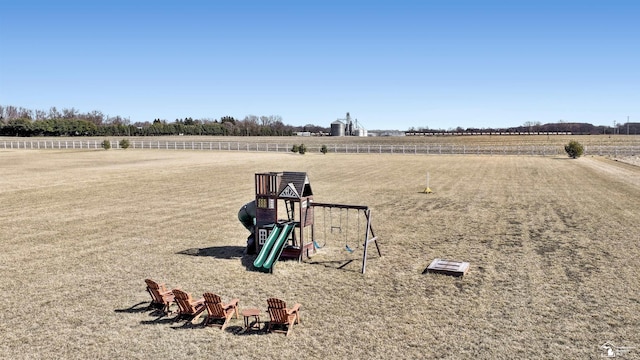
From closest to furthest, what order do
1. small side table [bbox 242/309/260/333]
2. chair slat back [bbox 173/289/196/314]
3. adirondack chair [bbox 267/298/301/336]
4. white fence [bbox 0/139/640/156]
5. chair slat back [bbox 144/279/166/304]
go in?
adirondack chair [bbox 267/298/301/336], small side table [bbox 242/309/260/333], chair slat back [bbox 173/289/196/314], chair slat back [bbox 144/279/166/304], white fence [bbox 0/139/640/156]

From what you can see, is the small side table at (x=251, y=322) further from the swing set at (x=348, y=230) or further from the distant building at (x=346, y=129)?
the distant building at (x=346, y=129)

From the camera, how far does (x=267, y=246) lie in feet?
41.6

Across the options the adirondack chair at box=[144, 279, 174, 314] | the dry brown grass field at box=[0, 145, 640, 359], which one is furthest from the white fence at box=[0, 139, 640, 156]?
the adirondack chair at box=[144, 279, 174, 314]

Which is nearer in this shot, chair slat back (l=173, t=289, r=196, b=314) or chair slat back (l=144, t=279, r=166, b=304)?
chair slat back (l=173, t=289, r=196, b=314)

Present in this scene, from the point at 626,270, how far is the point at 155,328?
10941 millimetres

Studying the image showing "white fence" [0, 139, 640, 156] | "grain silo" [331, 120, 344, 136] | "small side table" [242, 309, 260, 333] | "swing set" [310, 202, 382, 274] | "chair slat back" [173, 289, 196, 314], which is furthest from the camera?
"grain silo" [331, 120, 344, 136]

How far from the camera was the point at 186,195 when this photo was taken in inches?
1006

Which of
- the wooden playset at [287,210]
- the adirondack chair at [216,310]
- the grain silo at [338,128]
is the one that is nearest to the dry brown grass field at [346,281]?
the adirondack chair at [216,310]

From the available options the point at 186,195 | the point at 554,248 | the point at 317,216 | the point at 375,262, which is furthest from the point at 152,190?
the point at 554,248

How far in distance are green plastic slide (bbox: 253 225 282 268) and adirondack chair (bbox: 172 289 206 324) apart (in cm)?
289

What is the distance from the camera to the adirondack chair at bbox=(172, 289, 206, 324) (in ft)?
29.7

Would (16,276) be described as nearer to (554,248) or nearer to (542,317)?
(542,317)

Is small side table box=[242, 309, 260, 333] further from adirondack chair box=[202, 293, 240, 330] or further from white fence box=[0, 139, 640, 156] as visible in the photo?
white fence box=[0, 139, 640, 156]

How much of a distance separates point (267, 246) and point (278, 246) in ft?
1.07
